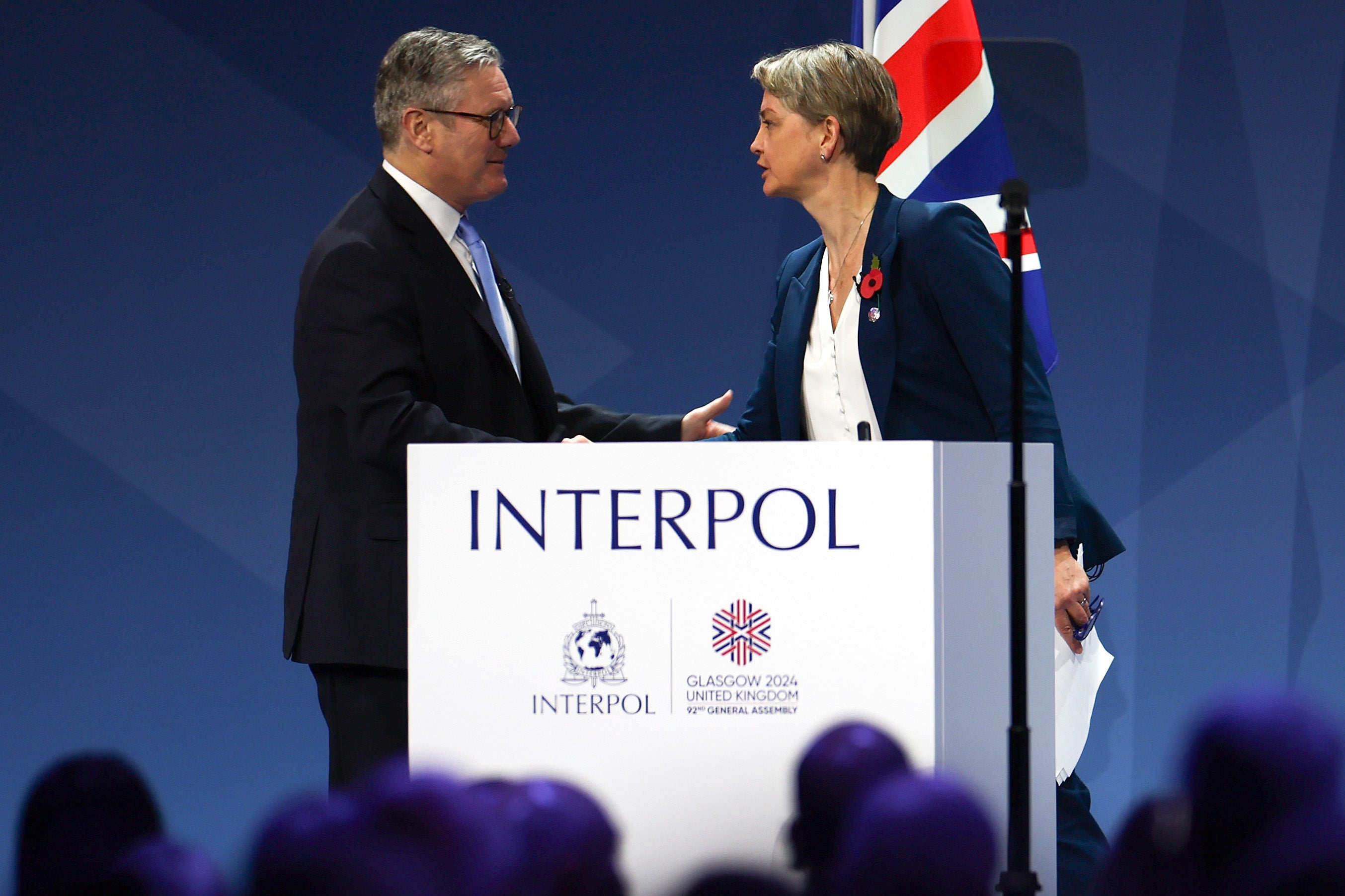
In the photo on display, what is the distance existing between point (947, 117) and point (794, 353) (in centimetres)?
117

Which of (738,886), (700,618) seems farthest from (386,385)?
(738,886)

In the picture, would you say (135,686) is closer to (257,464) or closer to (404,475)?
(257,464)

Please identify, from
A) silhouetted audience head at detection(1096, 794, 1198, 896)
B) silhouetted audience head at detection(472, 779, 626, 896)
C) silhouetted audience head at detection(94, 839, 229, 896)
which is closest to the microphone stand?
silhouetted audience head at detection(1096, 794, 1198, 896)

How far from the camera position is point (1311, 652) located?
3828 mm

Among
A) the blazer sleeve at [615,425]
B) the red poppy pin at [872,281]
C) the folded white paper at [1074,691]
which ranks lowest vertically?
the folded white paper at [1074,691]

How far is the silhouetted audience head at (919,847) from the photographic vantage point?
Result: 45.0 inches

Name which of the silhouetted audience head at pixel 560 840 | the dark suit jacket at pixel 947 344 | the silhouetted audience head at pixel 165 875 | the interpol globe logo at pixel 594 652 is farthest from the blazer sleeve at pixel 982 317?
the silhouetted audience head at pixel 165 875

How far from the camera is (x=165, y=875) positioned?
1.02 meters

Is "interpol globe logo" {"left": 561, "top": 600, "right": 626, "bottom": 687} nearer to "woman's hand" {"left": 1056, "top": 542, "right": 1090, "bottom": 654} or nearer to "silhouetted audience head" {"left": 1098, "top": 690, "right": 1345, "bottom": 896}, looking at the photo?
"silhouetted audience head" {"left": 1098, "top": 690, "right": 1345, "bottom": 896}

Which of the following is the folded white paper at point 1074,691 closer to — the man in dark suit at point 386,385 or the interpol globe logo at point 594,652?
the man in dark suit at point 386,385

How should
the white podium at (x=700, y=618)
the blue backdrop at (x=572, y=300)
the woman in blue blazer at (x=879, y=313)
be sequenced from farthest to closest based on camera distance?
the blue backdrop at (x=572, y=300)
the woman in blue blazer at (x=879, y=313)
the white podium at (x=700, y=618)

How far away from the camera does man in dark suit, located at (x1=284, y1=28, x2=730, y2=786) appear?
225 centimetres

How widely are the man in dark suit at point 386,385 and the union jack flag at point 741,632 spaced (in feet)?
1.84

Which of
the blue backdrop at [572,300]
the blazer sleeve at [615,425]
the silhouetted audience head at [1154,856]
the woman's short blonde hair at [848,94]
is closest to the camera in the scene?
the silhouetted audience head at [1154,856]
